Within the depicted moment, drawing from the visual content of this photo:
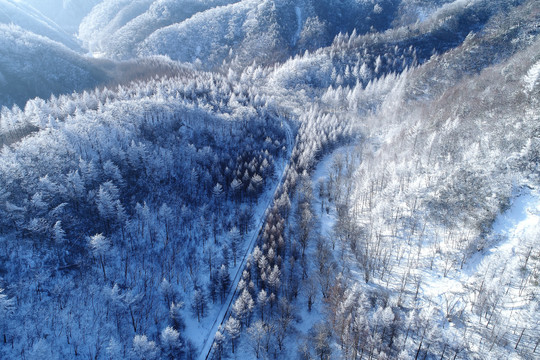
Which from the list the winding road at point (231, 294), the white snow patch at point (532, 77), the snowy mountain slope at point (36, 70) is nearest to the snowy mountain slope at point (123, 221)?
the winding road at point (231, 294)

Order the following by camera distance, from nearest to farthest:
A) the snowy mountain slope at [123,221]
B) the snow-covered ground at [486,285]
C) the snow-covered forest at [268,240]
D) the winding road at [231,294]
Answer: the snow-covered ground at [486,285]
the snow-covered forest at [268,240]
the snowy mountain slope at [123,221]
the winding road at [231,294]

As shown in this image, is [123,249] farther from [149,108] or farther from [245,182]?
[149,108]

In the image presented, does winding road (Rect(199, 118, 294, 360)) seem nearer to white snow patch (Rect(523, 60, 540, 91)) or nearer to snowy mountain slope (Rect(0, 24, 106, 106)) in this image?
white snow patch (Rect(523, 60, 540, 91))

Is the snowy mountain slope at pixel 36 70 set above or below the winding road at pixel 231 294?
above

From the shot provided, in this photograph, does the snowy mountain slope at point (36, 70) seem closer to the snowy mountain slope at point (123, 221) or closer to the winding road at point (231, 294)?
the snowy mountain slope at point (123, 221)

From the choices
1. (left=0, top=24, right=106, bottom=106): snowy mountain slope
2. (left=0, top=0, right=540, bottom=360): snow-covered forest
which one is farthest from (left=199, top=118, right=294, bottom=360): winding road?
(left=0, top=24, right=106, bottom=106): snowy mountain slope

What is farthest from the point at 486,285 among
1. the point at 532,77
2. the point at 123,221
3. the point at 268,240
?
the point at 123,221

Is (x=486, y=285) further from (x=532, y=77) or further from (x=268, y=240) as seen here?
(x=532, y=77)

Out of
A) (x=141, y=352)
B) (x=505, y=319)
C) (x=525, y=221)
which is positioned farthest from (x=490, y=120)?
(x=141, y=352)
